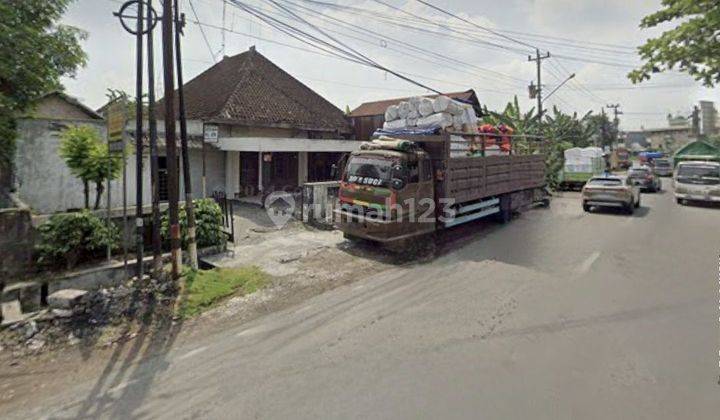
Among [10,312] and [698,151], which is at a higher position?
[698,151]

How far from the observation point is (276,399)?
11.9 ft

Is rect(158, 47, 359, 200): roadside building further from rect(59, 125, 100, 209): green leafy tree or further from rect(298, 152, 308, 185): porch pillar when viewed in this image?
rect(59, 125, 100, 209): green leafy tree

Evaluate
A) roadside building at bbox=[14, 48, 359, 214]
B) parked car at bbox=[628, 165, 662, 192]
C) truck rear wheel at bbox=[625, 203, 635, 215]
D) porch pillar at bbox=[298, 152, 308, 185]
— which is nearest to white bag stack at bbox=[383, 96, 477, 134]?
roadside building at bbox=[14, 48, 359, 214]

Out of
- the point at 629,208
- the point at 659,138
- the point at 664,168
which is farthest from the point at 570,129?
the point at 659,138

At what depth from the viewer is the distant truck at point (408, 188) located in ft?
28.4

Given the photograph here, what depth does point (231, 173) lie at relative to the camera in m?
17.0

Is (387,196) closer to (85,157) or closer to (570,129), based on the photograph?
(85,157)

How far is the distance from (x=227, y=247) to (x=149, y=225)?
162 centimetres

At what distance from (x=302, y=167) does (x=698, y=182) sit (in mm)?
16706

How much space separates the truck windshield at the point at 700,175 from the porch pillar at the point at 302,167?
53.1 feet

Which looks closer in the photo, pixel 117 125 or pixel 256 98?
pixel 117 125

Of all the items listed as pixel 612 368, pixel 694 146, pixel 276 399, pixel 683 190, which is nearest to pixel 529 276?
pixel 612 368

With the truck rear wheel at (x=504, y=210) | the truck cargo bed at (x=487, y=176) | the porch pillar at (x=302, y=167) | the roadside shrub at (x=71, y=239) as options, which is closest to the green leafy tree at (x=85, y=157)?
the roadside shrub at (x=71, y=239)

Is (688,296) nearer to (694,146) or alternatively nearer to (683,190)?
(683,190)
